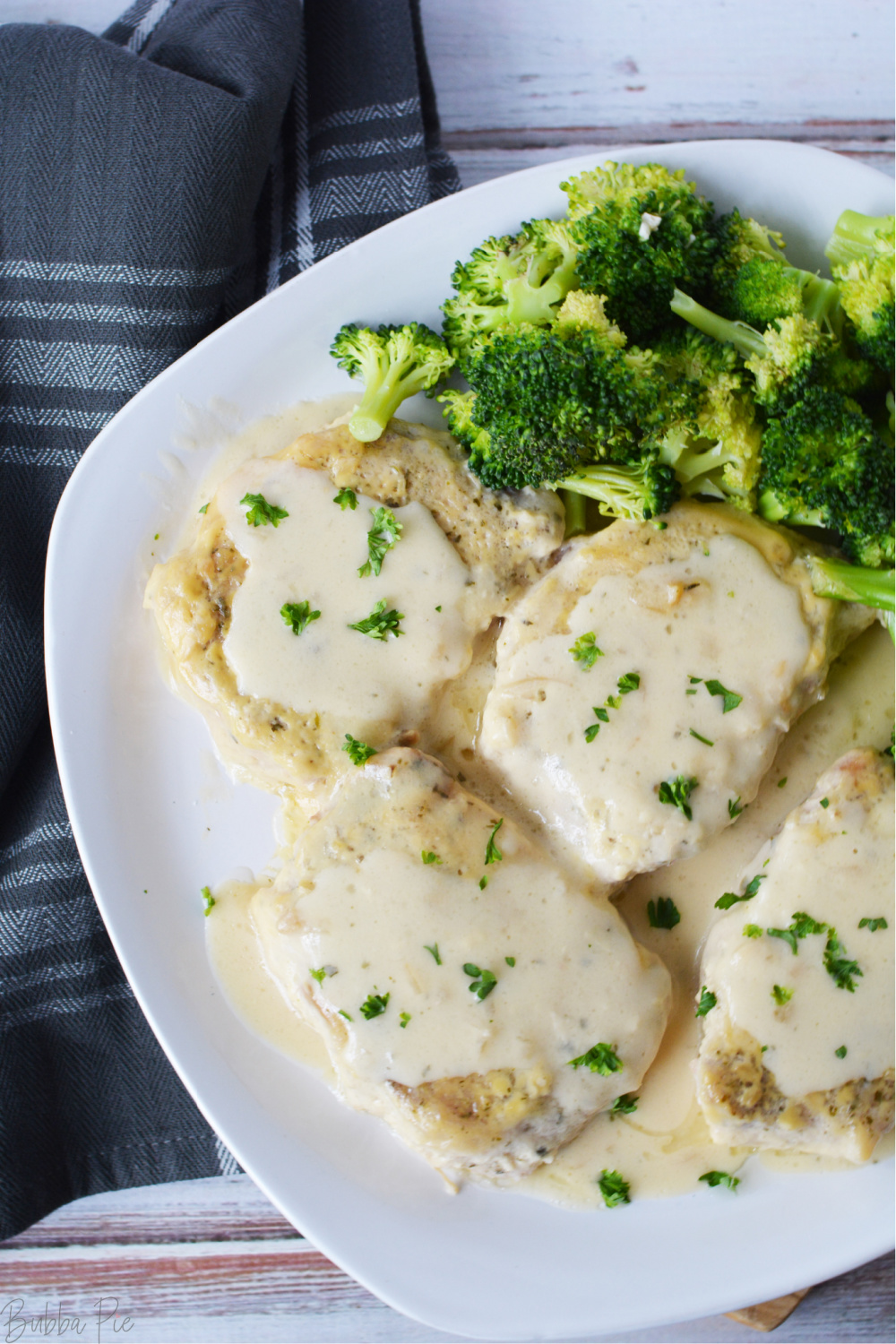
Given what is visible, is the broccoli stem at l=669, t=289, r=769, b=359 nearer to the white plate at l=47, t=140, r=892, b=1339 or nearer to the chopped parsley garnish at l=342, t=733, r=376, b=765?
the white plate at l=47, t=140, r=892, b=1339

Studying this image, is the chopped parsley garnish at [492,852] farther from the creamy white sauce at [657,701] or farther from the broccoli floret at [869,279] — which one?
the broccoli floret at [869,279]

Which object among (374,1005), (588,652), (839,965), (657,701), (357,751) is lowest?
(374,1005)

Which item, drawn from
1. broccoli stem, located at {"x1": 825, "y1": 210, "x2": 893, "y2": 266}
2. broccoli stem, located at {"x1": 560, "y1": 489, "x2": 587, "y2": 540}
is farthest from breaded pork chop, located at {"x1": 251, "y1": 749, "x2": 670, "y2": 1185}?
broccoli stem, located at {"x1": 825, "y1": 210, "x2": 893, "y2": 266}

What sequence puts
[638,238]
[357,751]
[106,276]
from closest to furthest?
1. [638,238]
2. [357,751]
3. [106,276]

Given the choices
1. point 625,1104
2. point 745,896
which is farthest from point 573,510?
point 625,1104

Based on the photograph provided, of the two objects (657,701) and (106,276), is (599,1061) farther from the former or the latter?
(106,276)

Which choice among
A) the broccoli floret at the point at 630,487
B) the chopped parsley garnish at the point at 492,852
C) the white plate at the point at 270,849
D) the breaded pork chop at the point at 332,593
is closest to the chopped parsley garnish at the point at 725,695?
the broccoli floret at the point at 630,487
